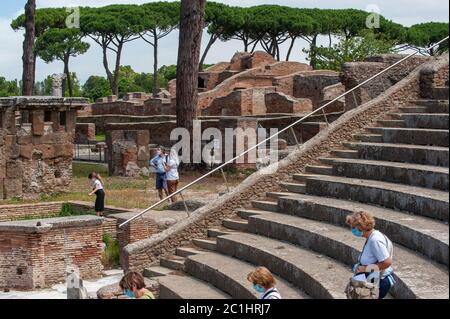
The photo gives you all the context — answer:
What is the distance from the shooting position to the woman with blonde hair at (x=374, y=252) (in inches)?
255

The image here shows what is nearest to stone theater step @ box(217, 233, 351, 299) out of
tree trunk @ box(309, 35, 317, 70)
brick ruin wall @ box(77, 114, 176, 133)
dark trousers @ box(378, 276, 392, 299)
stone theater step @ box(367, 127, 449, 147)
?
dark trousers @ box(378, 276, 392, 299)

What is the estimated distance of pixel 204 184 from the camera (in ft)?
65.4

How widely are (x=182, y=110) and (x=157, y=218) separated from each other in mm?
8936

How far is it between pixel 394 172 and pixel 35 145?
11.9 m

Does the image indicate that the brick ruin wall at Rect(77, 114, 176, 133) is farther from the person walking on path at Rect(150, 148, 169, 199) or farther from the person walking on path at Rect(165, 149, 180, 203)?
the person walking on path at Rect(165, 149, 180, 203)

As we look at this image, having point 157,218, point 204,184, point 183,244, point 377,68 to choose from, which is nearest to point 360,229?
point 183,244

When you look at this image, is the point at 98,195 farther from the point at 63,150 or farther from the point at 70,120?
the point at 70,120

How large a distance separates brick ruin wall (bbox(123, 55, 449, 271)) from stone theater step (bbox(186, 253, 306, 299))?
885 millimetres

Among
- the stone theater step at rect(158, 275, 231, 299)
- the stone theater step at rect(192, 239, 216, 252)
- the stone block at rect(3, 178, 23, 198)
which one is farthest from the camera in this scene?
the stone block at rect(3, 178, 23, 198)

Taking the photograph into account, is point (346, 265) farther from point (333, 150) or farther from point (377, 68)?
point (377, 68)

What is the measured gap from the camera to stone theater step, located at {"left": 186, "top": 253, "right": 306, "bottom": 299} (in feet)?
27.7

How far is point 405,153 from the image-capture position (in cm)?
1037

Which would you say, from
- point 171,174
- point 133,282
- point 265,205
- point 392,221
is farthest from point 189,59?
point 133,282

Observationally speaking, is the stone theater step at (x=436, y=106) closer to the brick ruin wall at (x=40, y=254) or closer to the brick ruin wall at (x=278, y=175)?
the brick ruin wall at (x=278, y=175)
